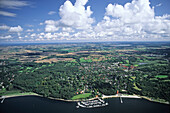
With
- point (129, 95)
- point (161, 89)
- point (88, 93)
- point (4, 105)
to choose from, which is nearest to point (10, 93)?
point (4, 105)

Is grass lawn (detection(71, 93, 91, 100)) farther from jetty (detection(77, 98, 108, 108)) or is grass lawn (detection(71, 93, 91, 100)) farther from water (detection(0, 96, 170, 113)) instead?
jetty (detection(77, 98, 108, 108))

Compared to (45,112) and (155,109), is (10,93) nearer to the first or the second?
(45,112)

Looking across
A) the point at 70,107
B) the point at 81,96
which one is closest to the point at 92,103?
the point at 81,96

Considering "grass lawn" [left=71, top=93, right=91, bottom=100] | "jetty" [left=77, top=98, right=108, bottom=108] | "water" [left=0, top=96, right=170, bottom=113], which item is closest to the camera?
"water" [left=0, top=96, right=170, bottom=113]

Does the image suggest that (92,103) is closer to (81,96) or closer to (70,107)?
(81,96)

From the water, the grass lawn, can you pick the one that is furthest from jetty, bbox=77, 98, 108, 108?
the grass lawn

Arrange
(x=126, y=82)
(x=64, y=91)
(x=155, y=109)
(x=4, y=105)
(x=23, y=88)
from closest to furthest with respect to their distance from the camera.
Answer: (x=155, y=109)
(x=4, y=105)
(x=64, y=91)
(x=23, y=88)
(x=126, y=82)

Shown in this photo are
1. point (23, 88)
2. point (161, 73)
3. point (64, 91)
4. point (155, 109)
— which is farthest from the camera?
point (161, 73)

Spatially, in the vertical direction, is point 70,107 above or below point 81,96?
below
